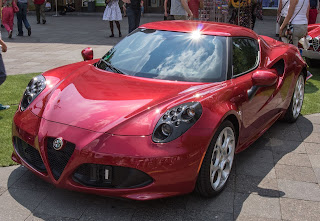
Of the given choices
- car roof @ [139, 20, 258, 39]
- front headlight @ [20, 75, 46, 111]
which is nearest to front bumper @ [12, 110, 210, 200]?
front headlight @ [20, 75, 46, 111]

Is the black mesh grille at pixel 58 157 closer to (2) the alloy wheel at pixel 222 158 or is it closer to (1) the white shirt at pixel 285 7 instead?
(2) the alloy wheel at pixel 222 158

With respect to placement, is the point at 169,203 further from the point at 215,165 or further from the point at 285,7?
the point at 285,7

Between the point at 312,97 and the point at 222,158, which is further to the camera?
the point at 312,97

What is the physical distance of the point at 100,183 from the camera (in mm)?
3176

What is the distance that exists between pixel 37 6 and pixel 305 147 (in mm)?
16891

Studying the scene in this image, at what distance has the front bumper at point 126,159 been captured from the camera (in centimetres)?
304

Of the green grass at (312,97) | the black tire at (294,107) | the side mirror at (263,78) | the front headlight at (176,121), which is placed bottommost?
the green grass at (312,97)

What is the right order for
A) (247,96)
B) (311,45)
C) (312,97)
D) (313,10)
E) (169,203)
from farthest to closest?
1. (313,10)
2. (311,45)
3. (312,97)
4. (247,96)
5. (169,203)

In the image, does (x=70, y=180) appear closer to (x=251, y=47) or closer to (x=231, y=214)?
(x=231, y=214)

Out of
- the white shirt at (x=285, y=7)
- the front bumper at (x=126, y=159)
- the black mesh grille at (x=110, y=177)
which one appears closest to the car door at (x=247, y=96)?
the front bumper at (x=126, y=159)

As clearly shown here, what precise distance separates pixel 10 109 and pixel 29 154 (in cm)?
268

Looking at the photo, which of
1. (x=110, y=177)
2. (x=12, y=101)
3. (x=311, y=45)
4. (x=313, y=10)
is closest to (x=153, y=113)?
(x=110, y=177)

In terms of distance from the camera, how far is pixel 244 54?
4434 millimetres

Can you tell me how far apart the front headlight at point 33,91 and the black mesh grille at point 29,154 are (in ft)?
1.07
